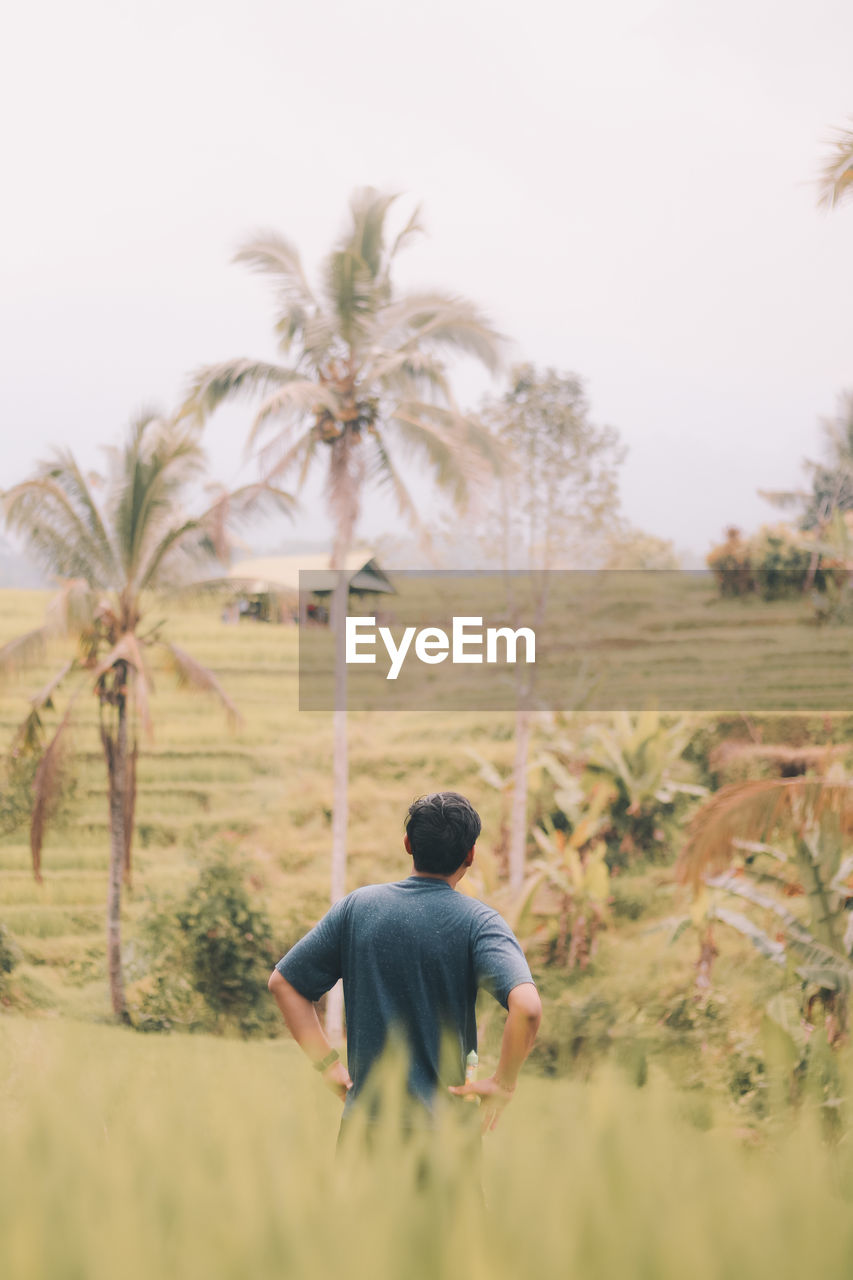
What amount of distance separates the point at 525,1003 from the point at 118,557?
11924 millimetres

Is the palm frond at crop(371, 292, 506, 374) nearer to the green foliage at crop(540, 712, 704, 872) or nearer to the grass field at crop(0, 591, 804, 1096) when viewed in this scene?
the grass field at crop(0, 591, 804, 1096)

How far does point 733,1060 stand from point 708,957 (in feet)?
4.61

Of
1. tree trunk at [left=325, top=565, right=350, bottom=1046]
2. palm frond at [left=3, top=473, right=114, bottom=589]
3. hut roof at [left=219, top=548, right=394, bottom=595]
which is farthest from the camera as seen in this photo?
hut roof at [left=219, top=548, right=394, bottom=595]

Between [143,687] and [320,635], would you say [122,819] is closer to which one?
[143,687]

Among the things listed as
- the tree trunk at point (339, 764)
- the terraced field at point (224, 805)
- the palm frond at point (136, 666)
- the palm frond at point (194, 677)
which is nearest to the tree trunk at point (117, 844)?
the terraced field at point (224, 805)

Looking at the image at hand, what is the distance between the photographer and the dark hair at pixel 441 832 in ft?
6.82

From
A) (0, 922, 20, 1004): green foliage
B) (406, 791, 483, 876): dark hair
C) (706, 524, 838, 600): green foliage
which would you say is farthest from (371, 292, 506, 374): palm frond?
(706, 524, 838, 600): green foliage

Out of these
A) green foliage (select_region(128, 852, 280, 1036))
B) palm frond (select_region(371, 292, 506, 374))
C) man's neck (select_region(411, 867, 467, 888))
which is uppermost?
palm frond (select_region(371, 292, 506, 374))

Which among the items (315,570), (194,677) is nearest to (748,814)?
(194,677)

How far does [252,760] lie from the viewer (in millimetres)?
19969

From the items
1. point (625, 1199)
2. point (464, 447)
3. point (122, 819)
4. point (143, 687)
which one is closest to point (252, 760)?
point (122, 819)

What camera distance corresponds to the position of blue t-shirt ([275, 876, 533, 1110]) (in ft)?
6.57

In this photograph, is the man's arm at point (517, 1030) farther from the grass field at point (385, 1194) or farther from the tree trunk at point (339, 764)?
the tree trunk at point (339, 764)

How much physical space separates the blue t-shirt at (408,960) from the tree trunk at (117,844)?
11564 millimetres
